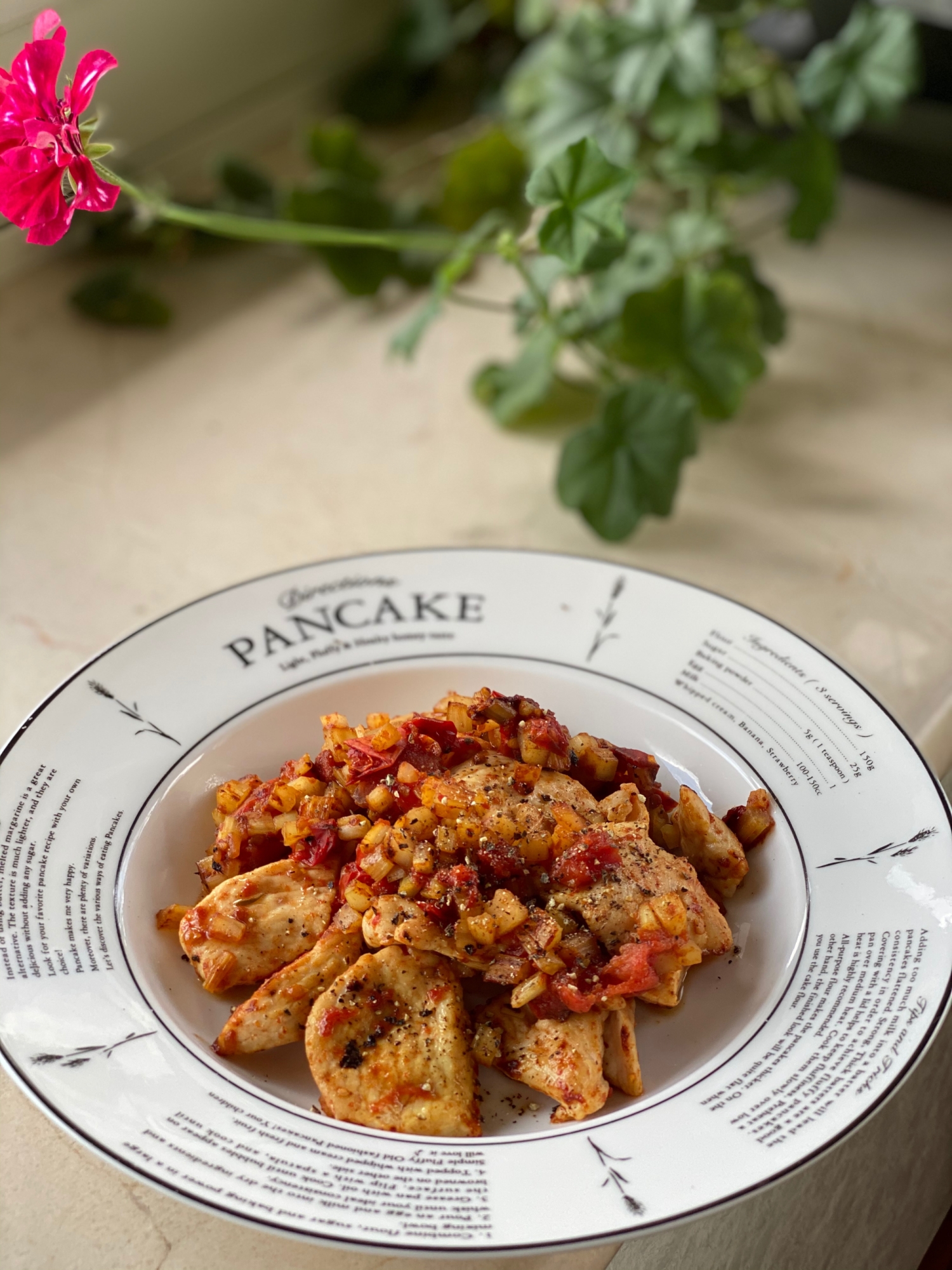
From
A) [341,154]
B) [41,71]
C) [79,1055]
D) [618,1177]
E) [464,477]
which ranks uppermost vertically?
[41,71]

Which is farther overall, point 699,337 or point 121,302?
point 121,302

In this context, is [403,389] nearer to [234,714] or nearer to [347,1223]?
[234,714]

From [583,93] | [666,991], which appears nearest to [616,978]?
[666,991]

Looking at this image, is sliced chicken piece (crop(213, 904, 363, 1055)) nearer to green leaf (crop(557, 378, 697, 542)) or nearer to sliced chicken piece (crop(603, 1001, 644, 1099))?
sliced chicken piece (crop(603, 1001, 644, 1099))

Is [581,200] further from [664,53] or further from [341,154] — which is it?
[341,154]

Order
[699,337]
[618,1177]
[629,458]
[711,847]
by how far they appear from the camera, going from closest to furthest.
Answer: [618,1177], [711,847], [629,458], [699,337]

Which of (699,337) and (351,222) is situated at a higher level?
(351,222)

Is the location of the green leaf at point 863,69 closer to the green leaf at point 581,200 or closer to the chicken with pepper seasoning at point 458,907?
the green leaf at point 581,200

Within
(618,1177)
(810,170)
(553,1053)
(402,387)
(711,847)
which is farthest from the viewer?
(402,387)
